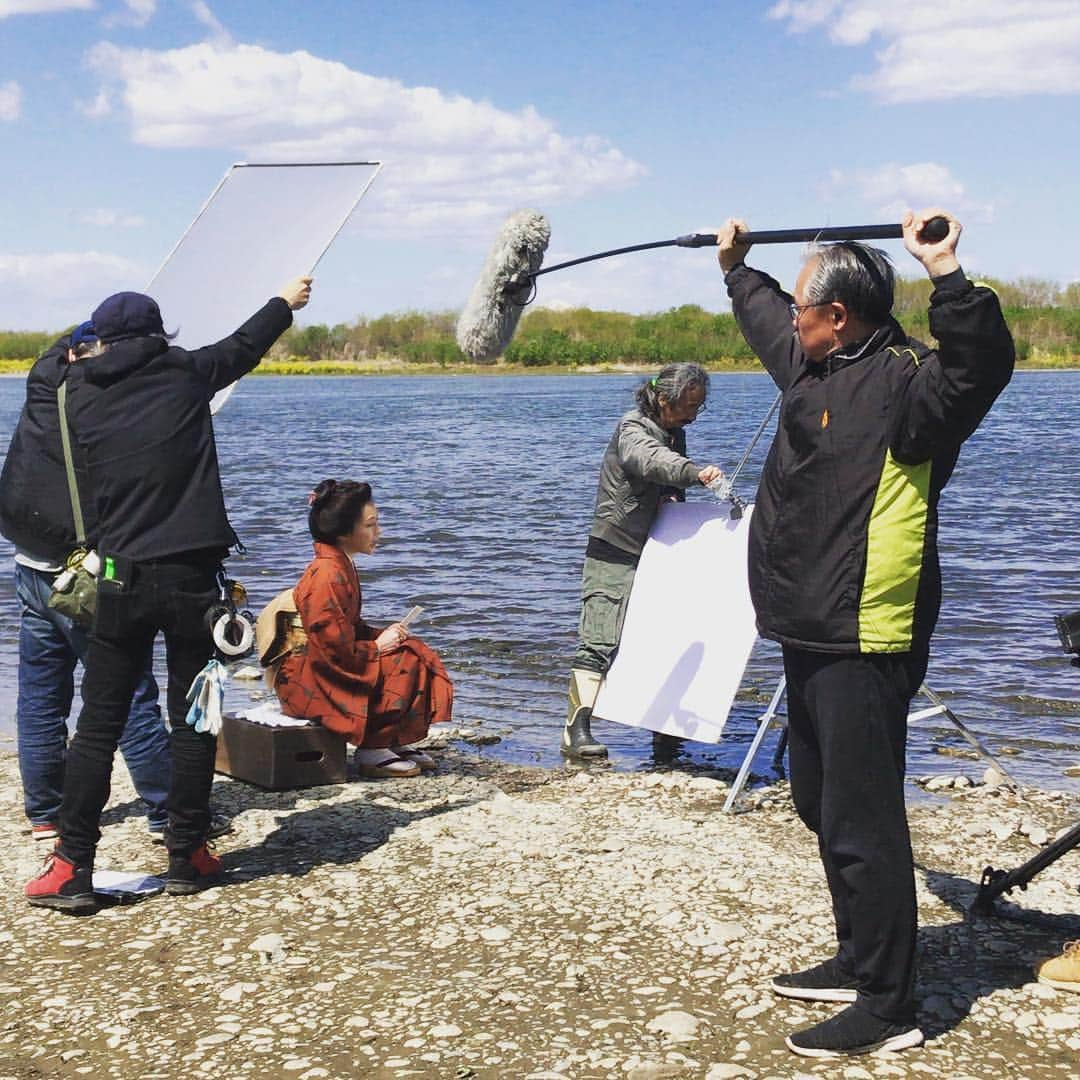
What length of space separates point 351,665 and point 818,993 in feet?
10.5

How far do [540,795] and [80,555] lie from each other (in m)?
2.48

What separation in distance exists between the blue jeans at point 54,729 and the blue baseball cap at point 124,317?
4.19 ft

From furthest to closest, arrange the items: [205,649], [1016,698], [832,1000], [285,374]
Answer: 1. [285,374]
2. [1016,698]
3. [205,649]
4. [832,1000]

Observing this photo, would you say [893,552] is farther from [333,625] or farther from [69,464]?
[333,625]

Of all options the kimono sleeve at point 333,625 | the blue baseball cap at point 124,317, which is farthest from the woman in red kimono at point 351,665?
the blue baseball cap at point 124,317

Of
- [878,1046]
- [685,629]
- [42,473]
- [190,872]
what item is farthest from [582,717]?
[878,1046]

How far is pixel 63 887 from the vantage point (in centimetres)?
511

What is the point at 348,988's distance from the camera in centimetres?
441

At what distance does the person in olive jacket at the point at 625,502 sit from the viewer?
283 inches

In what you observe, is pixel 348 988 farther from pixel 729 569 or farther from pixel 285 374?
pixel 285 374

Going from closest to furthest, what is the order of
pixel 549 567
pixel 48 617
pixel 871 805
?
pixel 871 805 < pixel 48 617 < pixel 549 567

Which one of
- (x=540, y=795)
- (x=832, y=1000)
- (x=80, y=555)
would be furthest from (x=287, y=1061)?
(x=540, y=795)

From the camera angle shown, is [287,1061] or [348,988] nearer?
[287,1061]

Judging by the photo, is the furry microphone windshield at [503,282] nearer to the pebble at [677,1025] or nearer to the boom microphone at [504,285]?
the boom microphone at [504,285]
